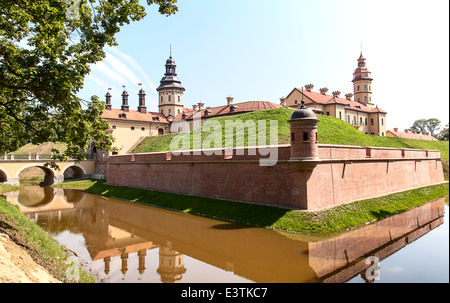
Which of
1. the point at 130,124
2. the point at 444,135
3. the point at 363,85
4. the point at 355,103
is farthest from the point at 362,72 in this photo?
the point at 130,124

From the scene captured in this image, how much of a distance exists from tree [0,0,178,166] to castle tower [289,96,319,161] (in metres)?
7.94

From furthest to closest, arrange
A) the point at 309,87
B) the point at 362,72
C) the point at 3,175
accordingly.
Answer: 1. the point at 362,72
2. the point at 309,87
3. the point at 3,175

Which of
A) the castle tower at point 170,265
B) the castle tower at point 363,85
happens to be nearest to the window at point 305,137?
the castle tower at point 170,265

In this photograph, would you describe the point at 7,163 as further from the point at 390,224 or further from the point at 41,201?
the point at 390,224

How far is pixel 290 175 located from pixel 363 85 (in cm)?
5051

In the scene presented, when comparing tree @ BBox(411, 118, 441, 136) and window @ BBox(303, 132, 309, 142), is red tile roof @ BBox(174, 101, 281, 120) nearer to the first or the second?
window @ BBox(303, 132, 309, 142)

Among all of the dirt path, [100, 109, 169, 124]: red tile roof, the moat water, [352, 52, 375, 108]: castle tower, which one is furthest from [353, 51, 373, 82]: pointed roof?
the dirt path

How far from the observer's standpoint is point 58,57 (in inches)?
341

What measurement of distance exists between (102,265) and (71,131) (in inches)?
174

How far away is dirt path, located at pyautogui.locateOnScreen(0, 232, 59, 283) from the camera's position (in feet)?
19.9

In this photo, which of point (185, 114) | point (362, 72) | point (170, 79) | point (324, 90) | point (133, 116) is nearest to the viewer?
point (133, 116)

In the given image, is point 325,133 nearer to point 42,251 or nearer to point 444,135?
point 42,251

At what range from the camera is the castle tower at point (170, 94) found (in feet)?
186
